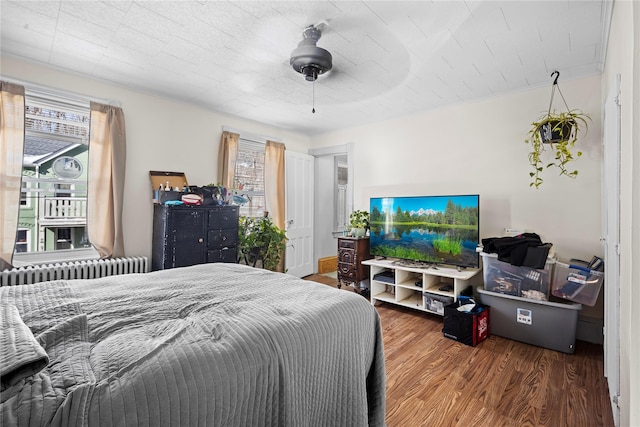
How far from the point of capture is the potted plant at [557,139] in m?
2.62

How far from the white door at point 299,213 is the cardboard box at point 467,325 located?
2.51 metres

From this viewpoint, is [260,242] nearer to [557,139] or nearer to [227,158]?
[227,158]

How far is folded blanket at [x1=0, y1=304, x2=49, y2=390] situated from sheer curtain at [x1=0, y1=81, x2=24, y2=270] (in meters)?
2.34

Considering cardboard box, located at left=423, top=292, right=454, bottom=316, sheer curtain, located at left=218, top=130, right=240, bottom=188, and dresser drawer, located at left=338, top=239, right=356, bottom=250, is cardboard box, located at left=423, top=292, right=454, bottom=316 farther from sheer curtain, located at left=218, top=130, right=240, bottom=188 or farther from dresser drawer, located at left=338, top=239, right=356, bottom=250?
sheer curtain, located at left=218, top=130, right=240, bottom=188

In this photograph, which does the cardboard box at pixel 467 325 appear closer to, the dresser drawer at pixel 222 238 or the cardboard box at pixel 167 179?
the dresser drawer at pixel 222 238

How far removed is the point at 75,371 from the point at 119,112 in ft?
10.1

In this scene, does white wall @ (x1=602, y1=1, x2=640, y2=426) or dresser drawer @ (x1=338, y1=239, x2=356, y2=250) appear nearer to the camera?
white wall @ (x1=602, y1=1, x2=640, y2=426)

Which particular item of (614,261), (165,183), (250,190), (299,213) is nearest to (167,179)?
(165,183)

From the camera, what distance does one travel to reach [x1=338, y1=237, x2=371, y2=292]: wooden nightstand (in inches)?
158

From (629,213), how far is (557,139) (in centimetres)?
Answer: 172

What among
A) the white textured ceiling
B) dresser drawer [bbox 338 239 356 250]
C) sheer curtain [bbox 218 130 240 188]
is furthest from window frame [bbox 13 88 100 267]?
dresser drawer [bbox 338 239 356 250]

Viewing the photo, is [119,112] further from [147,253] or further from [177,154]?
[147,253]

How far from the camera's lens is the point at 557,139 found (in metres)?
2.66

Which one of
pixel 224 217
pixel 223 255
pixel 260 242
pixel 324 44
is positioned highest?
pixel 324 44
